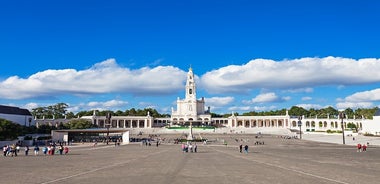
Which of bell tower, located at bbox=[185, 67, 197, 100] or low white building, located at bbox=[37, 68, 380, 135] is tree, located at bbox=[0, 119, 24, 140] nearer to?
low white building, located at bbox=[37, 68, 380, 135]

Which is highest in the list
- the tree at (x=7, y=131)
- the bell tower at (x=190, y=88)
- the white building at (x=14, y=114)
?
the bell tower at (x=190, y=88)

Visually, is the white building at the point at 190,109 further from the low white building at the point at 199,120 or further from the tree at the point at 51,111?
the tree at the point at 51,111

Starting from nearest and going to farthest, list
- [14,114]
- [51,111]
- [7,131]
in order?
[7,131]
[14,114]
[51,111]

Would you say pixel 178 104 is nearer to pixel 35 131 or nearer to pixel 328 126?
pixel 328 126

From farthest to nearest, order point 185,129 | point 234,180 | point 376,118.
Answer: point 185,129 → point 376,118 → point 234,180

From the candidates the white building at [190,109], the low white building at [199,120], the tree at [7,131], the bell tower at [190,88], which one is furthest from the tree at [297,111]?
the tree at [7,131]

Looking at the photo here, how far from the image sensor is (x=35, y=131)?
291 feet

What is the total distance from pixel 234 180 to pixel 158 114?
577ft

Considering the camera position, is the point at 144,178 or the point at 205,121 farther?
the point at 205,121

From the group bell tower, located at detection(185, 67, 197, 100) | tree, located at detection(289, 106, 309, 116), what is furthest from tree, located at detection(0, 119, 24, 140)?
tree, located at detection(289, 106, 309, 116)

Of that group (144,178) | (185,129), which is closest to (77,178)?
(144,178)

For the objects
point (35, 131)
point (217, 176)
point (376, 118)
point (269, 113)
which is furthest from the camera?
point (269, 113)

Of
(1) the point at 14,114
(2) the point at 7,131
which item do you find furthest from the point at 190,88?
(2) the point at 7,131

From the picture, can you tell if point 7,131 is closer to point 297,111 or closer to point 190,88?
point 190,88
